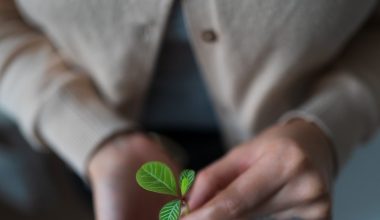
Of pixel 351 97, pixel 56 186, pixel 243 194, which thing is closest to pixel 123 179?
pixel 243 194

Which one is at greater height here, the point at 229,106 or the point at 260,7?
the point at 260,7

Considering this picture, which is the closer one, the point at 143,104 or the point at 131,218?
the point at 131,218

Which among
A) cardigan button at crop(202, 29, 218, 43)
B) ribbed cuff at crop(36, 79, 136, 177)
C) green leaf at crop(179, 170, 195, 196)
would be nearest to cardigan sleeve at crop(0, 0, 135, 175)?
ribbed cuff at crop(36, 79, 136, 177)

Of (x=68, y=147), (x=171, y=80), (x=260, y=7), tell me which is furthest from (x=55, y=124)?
(x=260, y=7)

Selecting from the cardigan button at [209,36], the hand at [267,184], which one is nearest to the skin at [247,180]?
the hand at [267,184]

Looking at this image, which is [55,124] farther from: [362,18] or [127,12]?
[362,18]

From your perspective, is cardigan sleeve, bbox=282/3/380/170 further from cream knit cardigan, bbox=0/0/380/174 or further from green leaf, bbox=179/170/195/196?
green leaf, bbox=179/170/195/196

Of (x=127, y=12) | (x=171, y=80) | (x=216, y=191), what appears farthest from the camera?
(x=171, y=80)
